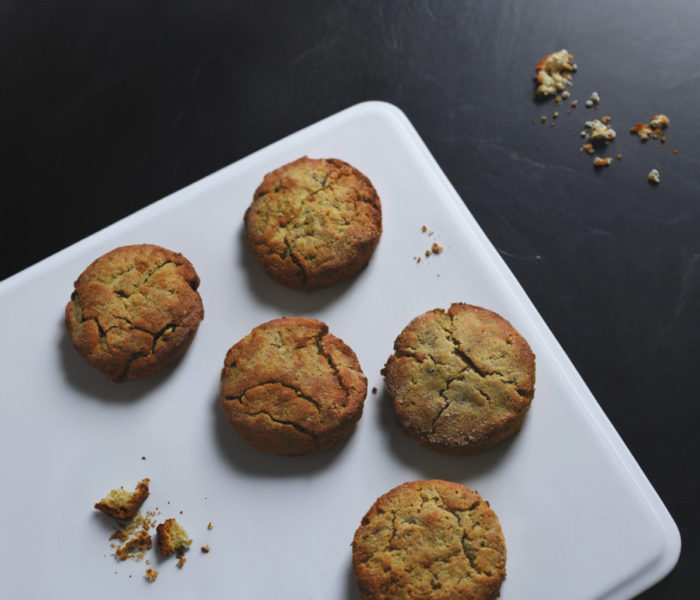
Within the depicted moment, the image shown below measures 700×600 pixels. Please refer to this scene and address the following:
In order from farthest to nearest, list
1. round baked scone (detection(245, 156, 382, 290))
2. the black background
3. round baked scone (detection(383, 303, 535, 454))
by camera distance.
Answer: the black background
round baked scone (detection(245, 156, 382, 290))
round baked scone (detection(383, 303, 535, 454))

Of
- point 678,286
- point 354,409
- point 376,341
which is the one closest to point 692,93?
point 678,286

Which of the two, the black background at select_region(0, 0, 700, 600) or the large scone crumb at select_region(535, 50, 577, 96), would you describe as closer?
the black background at select_region(0, 0, 700, 600)

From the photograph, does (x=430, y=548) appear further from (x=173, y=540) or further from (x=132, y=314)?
(x=132, y=314)

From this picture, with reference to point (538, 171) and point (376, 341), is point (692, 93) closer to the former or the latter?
point (538, 171)

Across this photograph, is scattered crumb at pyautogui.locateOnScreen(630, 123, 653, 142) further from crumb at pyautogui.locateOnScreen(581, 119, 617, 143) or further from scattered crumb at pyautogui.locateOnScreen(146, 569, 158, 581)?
scattered crumb at pyautogui.locateOnScreen(146, 569, 158, 581)

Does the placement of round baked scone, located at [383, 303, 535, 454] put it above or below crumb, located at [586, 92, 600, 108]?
below

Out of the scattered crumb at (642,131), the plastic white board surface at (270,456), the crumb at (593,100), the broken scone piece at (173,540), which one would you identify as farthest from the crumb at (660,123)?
the broken scone piece at (173,540)

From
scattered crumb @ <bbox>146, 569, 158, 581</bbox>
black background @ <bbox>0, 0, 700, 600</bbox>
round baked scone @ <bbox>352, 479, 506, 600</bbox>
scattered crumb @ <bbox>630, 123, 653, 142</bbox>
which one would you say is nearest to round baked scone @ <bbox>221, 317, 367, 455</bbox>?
round baked scone @ <bbox>352, 479, 506, 600</bbox>
